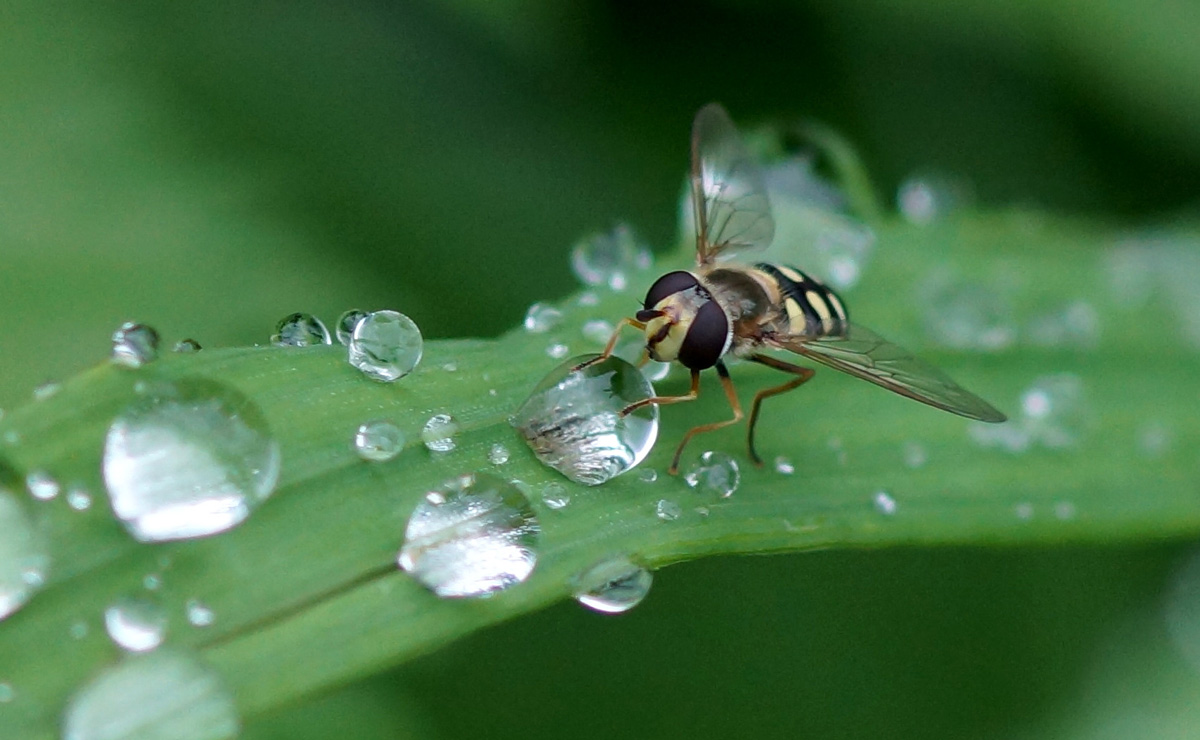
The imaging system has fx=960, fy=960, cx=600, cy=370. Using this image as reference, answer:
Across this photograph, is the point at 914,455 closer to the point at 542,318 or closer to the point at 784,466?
the point at 784,466

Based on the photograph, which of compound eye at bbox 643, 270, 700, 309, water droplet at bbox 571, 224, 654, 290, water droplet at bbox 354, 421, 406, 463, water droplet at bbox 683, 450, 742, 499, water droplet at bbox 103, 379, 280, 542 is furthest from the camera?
water droplet at bbox 571, 224, 654, 290

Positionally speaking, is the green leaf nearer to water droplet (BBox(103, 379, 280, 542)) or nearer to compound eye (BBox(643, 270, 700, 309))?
water droplet (BBox(103, 379, 280, 542))

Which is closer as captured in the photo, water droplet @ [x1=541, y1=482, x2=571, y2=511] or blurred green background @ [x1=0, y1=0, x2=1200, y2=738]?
water droplet @ [x1=541, y1=482, x2=571, y2=511]

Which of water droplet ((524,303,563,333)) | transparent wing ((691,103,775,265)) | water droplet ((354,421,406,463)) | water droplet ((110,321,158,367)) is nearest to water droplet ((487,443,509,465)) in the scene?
water droplet ((354,421,406,463))

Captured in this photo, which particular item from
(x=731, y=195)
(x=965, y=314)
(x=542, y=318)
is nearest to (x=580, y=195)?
(x=731, y=195)

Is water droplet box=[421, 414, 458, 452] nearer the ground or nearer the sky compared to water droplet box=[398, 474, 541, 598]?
nearer the sky

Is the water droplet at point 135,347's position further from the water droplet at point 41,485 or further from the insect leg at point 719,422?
the insect leg at point 719,422
